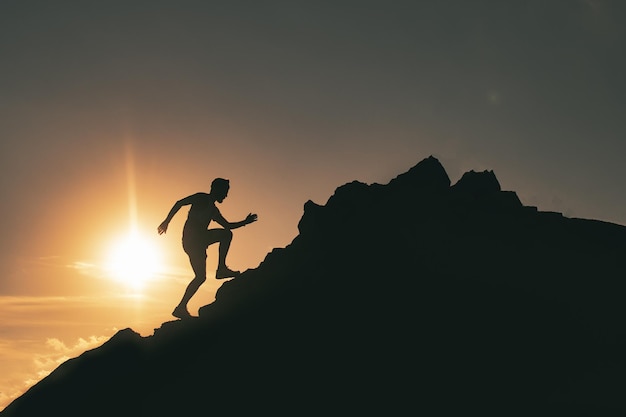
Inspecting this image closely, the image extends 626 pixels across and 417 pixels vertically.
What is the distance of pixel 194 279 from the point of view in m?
18.1

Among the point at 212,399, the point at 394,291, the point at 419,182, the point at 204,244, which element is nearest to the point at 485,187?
the point at 419,182

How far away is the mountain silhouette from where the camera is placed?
15.7m

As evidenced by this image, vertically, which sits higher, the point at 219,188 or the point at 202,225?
the point at 219,188

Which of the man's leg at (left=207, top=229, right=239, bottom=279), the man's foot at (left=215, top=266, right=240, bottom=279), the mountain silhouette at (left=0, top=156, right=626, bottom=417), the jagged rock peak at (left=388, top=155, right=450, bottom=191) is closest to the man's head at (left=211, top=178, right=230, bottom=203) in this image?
the man's leg at (left=207, top=229, right=239, bottom=279)

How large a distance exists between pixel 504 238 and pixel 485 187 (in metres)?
3.02

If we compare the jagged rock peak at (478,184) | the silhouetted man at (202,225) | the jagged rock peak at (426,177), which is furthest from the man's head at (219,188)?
the jagged rock peak at (478,184)

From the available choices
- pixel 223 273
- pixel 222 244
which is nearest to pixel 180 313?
pixel 223 273

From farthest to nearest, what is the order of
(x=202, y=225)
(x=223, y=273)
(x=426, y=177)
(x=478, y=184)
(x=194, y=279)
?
1. (x=478, y=184)
2. (x=426, y=177)
3. (x=223, y=273)
4. (x=194, y=279)
5. (x=202, y=225)

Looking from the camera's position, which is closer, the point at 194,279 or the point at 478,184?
the point at 194,279

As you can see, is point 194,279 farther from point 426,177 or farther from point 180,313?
point 426,177

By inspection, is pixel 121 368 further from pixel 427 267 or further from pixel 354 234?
pixel 427 267

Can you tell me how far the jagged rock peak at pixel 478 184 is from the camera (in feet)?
73.4

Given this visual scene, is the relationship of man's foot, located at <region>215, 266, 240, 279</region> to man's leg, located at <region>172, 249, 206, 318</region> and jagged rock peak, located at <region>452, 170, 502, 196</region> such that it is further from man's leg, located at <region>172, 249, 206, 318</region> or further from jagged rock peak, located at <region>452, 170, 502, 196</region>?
jagged rock peak, located at <region>452, 170, 502, 196</region>

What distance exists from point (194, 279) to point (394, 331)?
5828 millimetres
